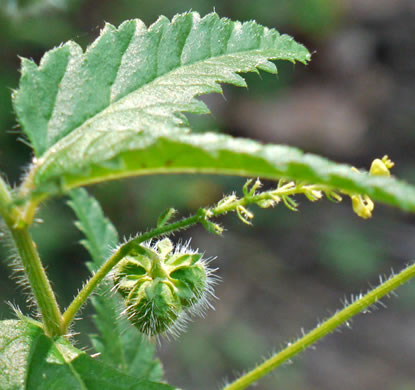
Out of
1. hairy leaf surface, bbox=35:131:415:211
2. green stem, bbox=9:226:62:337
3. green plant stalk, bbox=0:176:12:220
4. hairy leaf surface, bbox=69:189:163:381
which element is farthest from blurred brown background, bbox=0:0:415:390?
hairy leaf surface, bbox=35:131:415:211

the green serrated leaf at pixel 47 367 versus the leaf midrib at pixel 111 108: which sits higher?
the leaf midrib at pixel 111 108

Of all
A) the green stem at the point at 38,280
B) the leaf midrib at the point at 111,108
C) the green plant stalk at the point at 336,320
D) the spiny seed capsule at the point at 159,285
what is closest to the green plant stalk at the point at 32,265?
the green stem at the point at 38,280

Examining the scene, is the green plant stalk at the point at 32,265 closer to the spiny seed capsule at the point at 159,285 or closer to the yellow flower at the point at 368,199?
the spiny seed capsule at the point at 159,285

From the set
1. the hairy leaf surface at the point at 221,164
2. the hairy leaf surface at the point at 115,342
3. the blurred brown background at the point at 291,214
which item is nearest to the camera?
the hairy leaf surface at the point at 221,164

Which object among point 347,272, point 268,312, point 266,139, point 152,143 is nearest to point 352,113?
point 266,139

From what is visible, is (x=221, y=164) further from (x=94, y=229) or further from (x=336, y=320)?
(x=94, y=229)

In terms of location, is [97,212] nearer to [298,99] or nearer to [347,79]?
[298,99]

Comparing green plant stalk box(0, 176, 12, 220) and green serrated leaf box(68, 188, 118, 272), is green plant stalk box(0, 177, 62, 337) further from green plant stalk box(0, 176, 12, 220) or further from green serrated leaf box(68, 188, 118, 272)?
green serrated leaf box(68, 188, 118, 272)
